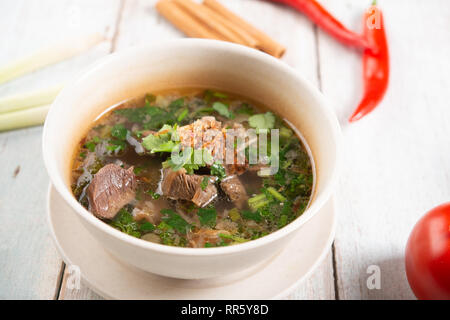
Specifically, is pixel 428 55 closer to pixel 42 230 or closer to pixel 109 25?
pixel 109 25

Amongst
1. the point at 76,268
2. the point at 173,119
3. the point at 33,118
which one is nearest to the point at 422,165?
the point at 173,119

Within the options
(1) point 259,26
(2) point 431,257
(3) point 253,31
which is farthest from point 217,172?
(1) point 259,26

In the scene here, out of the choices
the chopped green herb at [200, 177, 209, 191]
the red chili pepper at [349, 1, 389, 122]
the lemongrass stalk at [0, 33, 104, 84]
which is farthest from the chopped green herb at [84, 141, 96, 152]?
the red chili pepper at [349, 1, 389, 122]

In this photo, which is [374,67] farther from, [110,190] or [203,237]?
[110,190]

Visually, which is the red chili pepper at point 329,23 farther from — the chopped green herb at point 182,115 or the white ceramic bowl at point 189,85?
the chopped green herb at point 182,115

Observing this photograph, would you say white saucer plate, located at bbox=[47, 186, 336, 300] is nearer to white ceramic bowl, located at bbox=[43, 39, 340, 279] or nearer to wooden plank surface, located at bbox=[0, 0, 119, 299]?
white ceramic bowl, located at bbox=[43, 39, 340, 279]

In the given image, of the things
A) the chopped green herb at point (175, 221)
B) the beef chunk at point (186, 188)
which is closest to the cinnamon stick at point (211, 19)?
the beef chunk at point (186, 188)
